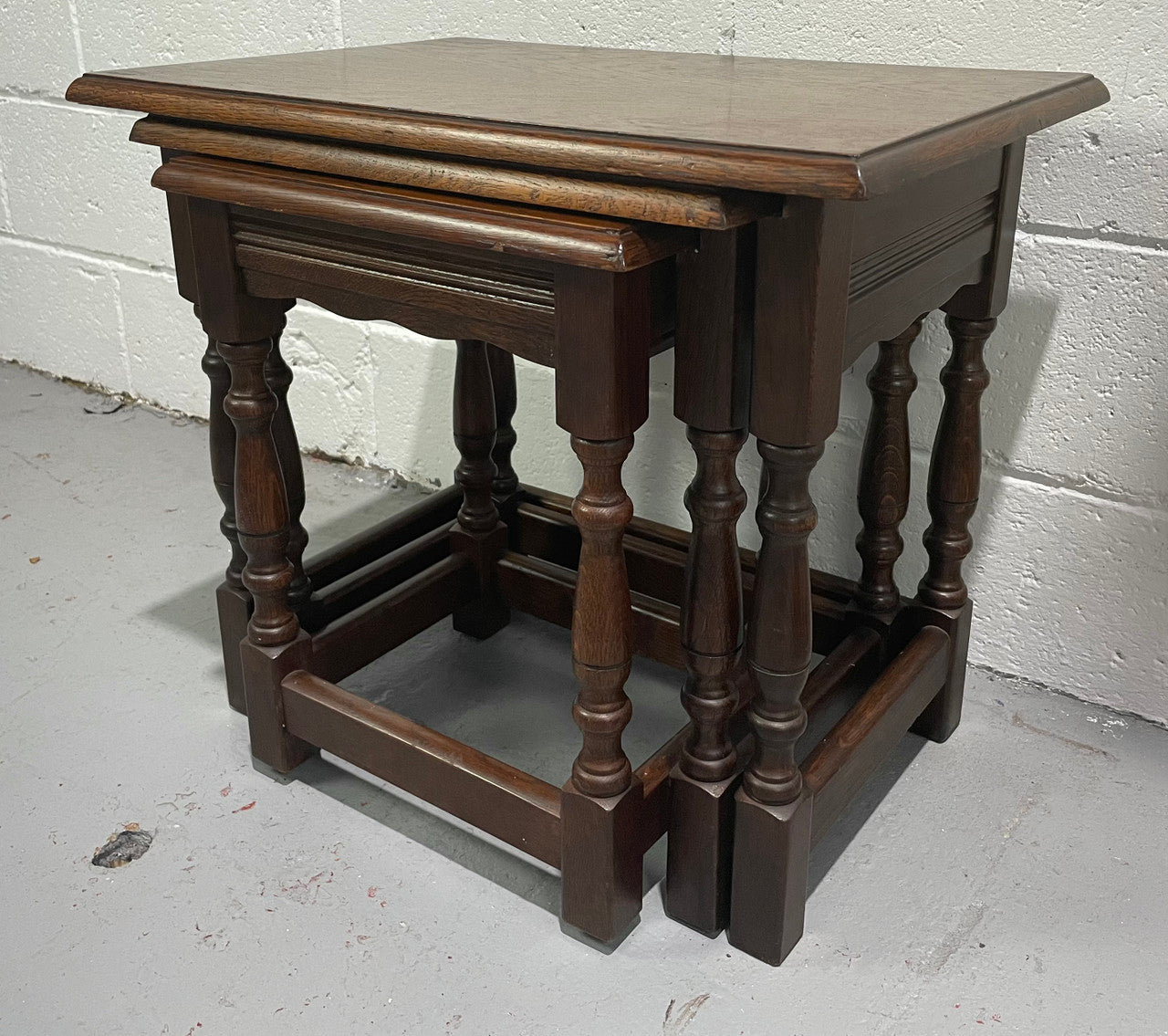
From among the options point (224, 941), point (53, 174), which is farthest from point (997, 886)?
point (53, 174)

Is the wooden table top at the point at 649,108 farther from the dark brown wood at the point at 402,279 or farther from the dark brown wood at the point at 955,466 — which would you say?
the dark brown wood at the point at 955,466

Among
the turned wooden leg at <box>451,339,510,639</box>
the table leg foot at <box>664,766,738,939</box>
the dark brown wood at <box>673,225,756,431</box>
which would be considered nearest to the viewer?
the dark brown wood at <box>673,225,756,431</box>

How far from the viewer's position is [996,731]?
1757 millimetres

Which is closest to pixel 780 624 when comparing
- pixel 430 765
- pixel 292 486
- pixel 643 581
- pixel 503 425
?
pixel 430 765

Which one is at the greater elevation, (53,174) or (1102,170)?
(1102,170)

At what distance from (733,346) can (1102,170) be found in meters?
0.79

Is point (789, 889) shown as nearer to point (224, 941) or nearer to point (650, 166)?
point (224, 941)

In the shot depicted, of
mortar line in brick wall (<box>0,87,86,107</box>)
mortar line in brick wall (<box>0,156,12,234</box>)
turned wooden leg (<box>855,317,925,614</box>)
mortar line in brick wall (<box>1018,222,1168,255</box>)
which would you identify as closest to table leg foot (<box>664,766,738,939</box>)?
turned wooden leg (<box>855,317,925,614</box>)

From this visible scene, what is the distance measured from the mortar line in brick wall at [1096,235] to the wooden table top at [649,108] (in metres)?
0.24

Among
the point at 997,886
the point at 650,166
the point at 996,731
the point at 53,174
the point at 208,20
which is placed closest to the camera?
the point at 650,166

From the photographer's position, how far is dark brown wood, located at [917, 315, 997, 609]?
1.54 metres

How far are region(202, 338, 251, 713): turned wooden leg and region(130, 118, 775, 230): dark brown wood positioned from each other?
0.41m

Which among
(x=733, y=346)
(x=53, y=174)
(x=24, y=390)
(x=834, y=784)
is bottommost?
(x=24, y=390)

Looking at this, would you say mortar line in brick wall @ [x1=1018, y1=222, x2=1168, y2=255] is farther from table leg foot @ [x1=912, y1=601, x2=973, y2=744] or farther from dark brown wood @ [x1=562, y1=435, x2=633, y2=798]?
dark brown wood @ [x1=562, y1=435, x2=633, y2=798]
